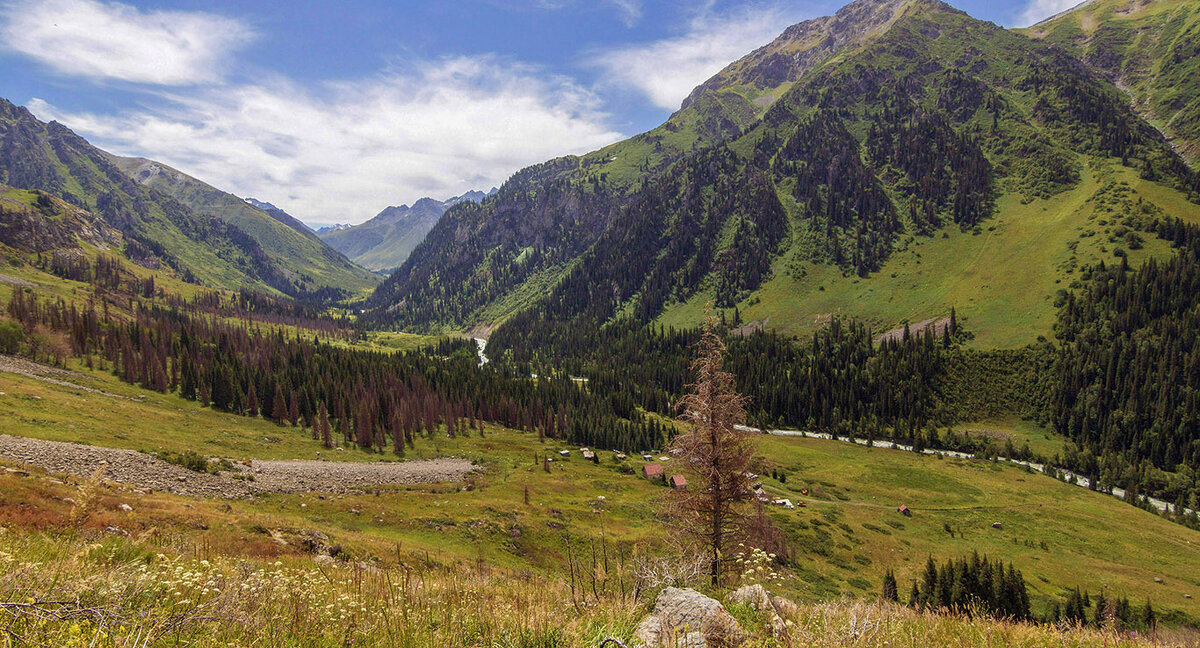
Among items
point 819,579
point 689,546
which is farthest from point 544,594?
point 819,579

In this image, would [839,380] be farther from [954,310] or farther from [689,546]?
[689,546]

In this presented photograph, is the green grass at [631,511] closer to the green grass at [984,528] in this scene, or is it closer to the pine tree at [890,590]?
the green grass at [984,528]

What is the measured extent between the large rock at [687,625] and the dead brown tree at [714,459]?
36.1ft

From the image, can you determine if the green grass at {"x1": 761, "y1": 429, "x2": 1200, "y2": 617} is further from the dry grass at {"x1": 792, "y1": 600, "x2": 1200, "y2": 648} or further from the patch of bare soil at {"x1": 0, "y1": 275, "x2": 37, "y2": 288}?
the patch of bare soil at {"x1": 0, "y1": 275, "x2": 37, "y2": 288}

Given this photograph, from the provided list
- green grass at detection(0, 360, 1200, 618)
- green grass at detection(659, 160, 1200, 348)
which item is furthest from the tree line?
green grass at detection(659, 160, 1200, 348)

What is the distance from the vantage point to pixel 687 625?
6.28m

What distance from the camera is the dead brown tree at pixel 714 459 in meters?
18.5

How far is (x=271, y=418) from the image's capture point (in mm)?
86562

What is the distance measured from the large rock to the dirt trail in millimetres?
32246

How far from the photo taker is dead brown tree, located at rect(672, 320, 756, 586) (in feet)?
60.5

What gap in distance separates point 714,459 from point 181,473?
49774 mm

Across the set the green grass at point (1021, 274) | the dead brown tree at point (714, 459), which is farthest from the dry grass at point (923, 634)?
the green grass at point (1021, 274)

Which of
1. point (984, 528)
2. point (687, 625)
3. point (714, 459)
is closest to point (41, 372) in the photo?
point (714, 459)

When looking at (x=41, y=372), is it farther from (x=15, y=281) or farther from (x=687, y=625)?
(x=15, y=281)
